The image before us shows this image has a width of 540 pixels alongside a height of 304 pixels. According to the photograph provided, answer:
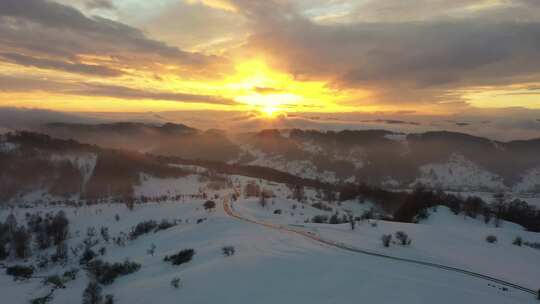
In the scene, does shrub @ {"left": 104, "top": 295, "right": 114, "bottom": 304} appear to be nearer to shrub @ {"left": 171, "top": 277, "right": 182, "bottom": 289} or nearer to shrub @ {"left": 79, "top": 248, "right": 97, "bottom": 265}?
shrub @ {"left": 171, "top": 277, "right": 182, "bottom": 289}

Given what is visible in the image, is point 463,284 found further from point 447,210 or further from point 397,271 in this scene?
point 447,210

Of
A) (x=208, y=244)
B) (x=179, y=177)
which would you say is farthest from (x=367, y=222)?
(x=179, y=177)

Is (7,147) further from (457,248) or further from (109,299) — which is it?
(457,248)

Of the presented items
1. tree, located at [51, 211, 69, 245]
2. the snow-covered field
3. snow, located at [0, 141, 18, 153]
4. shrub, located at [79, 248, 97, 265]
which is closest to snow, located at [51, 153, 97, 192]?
snow, located at [0, 141, 18, 153]

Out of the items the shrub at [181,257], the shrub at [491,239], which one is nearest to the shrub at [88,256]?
the shrub at [181,257]

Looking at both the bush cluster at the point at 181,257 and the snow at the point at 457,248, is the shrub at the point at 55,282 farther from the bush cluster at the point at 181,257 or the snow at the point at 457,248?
the snow at the point at 457,248
